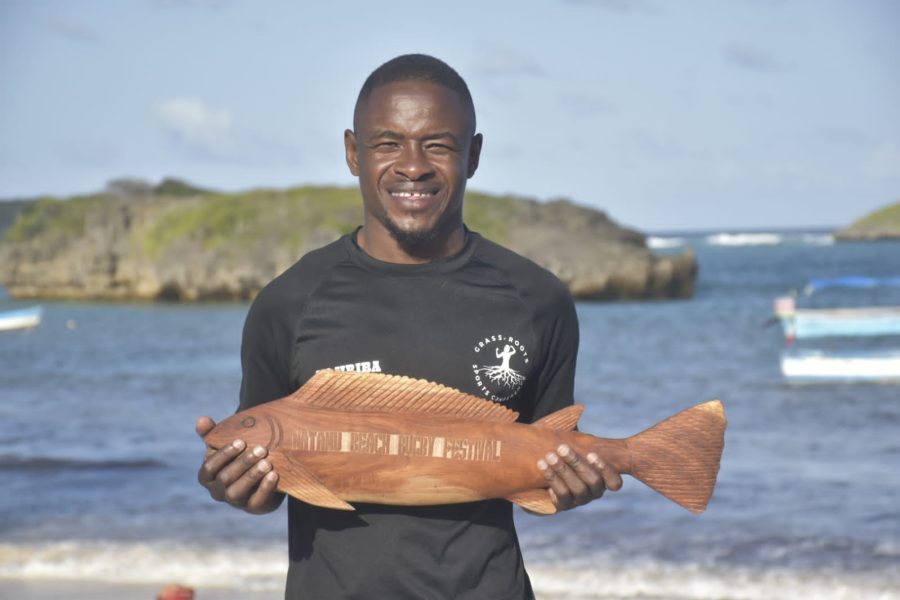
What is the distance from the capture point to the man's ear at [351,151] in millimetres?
3707

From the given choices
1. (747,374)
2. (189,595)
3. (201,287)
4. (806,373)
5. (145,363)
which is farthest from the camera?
(201,287)

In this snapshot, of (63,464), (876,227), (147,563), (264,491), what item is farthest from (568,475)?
(876,227)

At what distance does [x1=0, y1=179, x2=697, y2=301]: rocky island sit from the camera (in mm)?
58844

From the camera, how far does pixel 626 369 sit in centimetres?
2881

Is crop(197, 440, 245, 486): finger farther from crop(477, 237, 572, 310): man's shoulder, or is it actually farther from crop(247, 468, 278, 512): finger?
crop(477, 237, 572, 310): man's shoulder

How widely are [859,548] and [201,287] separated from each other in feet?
188

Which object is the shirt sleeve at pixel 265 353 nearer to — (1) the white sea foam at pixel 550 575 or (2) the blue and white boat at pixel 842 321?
(1) the white sea foam at pixel 550 575

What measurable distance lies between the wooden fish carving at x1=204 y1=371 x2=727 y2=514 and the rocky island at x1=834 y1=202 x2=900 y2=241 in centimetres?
17517

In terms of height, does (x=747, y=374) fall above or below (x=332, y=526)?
below

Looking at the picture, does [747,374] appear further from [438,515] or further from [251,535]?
[438,515]

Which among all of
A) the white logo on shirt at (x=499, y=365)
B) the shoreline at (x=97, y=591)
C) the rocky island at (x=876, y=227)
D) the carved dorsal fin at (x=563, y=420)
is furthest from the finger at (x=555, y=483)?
the rocky island at (x=876, y=227)

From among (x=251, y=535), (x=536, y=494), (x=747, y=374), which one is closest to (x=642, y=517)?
(x=251, y=535)

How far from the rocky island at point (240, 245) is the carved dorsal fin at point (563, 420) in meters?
53.8

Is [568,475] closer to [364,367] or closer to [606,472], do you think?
[606,472]
